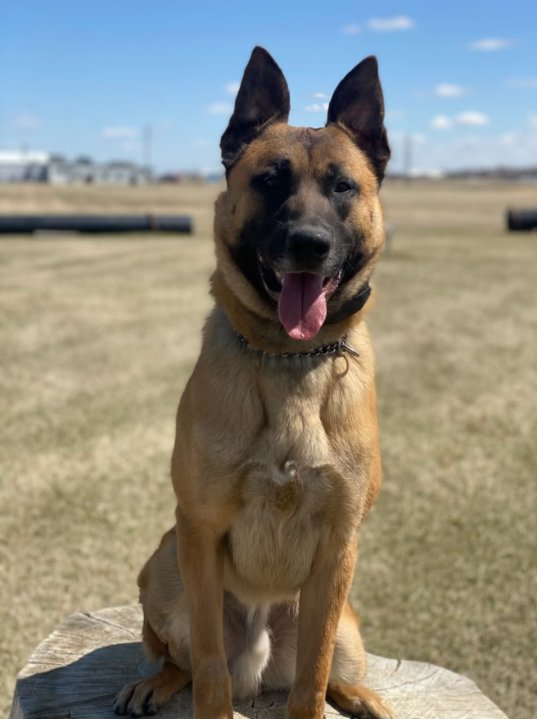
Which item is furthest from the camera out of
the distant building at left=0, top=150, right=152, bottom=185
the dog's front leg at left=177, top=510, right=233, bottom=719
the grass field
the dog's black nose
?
the distant building at left=0, top=150, right=152, bottom=185

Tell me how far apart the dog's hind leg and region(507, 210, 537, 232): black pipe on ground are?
2110 centimetres

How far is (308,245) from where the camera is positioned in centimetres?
217

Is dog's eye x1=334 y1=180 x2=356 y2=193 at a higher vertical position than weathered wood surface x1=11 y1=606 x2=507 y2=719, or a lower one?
higher

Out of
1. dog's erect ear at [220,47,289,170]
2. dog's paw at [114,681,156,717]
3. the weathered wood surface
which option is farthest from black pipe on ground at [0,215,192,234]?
dog's paw at [114,681,156,717]

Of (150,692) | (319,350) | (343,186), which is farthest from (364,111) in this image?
(150,692)

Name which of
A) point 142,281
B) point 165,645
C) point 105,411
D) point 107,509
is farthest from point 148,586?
point 142,281

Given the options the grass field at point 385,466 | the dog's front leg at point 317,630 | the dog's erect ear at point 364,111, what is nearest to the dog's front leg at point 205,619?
the dog's front leg at point 317,630

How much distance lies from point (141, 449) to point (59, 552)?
1.56 metres

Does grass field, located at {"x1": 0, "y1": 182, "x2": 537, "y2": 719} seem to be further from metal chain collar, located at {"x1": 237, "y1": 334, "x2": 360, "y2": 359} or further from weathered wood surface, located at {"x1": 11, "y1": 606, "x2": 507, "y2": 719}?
metal chain collar, located at {"x1": 237, "y1": 334, "x2": 360, "y2": 359}

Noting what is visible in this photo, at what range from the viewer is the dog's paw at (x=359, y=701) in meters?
2.68

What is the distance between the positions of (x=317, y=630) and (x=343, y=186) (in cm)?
134

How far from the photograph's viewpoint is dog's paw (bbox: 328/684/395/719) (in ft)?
8.78

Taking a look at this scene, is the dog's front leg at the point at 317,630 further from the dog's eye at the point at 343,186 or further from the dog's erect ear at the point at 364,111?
the dog's erect ear at the point at 364,111

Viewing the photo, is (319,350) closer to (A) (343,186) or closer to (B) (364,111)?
(A) (343,186)
